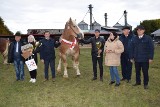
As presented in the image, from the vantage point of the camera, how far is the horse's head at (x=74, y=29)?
11.2 metres

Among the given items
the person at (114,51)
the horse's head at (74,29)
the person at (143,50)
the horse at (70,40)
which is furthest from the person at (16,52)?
the person at (143,50)

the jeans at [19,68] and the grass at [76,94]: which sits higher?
the jeans at [19,68]

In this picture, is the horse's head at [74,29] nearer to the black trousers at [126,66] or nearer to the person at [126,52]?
the person at [126,52]

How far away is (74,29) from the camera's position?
11.3 meters

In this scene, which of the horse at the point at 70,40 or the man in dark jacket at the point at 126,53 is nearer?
the man in dark jacket at the point at 126,53

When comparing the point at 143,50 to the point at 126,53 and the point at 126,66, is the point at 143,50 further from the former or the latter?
the point at 126,66

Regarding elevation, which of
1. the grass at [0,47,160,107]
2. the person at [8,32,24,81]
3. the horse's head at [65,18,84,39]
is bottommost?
the grass at [0,47,160,107]

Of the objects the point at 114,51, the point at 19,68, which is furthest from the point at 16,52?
the point at 114,51

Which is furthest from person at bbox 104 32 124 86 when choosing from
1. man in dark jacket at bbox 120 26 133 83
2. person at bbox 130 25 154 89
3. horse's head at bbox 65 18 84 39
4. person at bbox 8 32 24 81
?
person at bbox 8 32 24 81

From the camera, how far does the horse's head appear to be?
11.2 meters

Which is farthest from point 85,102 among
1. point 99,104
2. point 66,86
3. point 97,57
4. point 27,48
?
point 27,48

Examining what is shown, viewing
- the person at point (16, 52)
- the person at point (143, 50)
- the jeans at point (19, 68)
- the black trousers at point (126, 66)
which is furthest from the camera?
the jeans at point (19, 68)

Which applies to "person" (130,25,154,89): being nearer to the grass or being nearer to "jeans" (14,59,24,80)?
the grass

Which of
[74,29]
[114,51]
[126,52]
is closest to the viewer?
[114,51]
